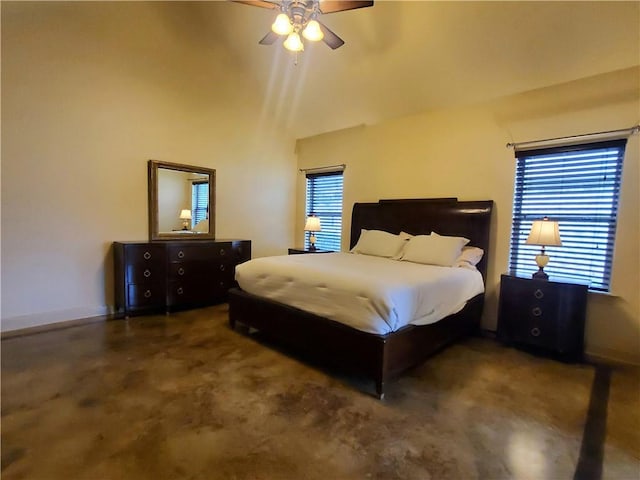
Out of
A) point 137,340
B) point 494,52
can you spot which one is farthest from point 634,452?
point 137,340

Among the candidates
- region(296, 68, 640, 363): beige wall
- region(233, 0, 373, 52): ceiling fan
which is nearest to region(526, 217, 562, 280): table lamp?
region(296, 68, 640, 363): beige wall

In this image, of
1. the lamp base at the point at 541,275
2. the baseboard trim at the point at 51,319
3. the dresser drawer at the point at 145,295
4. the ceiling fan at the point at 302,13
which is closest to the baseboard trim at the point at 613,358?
the lamp base at the point at 541,275

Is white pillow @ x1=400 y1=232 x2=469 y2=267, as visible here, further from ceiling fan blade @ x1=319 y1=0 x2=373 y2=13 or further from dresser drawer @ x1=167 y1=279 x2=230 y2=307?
dresser drawer @ x1=167 y1=279 x2=230 y2=307

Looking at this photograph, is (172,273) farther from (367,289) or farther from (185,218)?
(367,289)

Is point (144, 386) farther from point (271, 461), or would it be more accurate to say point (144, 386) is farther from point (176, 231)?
point (176, 231)

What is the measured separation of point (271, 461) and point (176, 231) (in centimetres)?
329

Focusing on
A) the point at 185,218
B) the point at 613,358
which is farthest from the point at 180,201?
the point at 613,358

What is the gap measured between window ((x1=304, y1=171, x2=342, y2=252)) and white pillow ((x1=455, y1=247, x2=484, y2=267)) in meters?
2.04

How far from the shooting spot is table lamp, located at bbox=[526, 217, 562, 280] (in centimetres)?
288

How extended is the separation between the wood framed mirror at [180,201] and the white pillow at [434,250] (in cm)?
269

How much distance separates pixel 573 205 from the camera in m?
3.09

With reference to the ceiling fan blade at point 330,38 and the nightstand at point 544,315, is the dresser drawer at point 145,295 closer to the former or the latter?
the ceiling fan blade at point 330,38

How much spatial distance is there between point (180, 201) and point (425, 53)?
131 inches

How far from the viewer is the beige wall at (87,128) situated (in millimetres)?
3057
